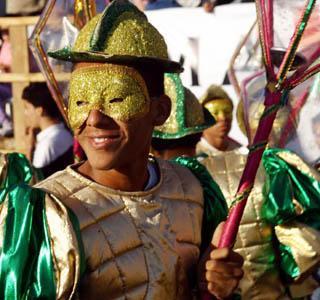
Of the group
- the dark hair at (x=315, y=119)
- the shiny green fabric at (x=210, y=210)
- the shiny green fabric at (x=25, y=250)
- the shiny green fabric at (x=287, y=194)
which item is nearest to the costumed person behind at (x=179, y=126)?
the dark hair at (x=315, y=119)

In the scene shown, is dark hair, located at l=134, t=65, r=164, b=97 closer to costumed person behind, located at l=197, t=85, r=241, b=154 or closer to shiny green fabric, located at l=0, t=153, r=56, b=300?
shiny green fabric, located at l=0, t=153, r=56, b=300

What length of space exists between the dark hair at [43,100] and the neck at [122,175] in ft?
11.4

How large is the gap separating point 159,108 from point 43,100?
11.6 ft

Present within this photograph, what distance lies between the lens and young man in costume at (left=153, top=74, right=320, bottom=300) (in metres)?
3.67

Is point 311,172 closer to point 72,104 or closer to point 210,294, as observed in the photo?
point 210,294

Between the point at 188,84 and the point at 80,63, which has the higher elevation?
the point at 80,63

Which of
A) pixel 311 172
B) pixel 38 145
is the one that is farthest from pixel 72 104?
pixel 38 145

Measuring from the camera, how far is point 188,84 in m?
7.28

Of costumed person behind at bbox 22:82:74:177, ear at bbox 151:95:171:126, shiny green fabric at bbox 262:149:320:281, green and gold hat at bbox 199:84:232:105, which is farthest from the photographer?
green and gold hat at bbox 199:84:232:105

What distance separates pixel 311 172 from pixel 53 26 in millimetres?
1233

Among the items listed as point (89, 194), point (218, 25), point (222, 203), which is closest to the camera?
point (89, 194)

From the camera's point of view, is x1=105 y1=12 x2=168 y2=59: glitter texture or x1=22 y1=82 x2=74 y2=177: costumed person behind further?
x1=22 y1=82 x2=74 y2=177: costumed person behind

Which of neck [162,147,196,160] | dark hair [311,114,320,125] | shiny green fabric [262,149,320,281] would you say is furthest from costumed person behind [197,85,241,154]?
shiny green fabric [262,149,320,281]

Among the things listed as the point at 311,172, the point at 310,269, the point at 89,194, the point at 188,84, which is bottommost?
the point at 188,84
